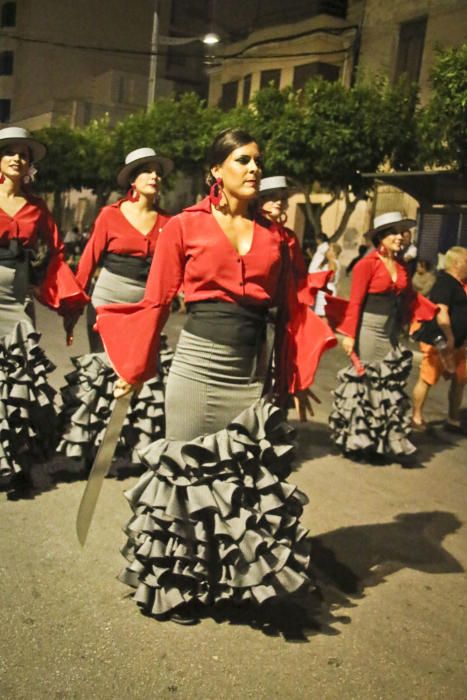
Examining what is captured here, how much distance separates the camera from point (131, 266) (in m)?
5.71

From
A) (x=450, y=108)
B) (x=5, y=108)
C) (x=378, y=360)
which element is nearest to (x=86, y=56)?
(x=5, y=108)

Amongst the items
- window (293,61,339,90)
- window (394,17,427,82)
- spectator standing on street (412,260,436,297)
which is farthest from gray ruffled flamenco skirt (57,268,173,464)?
window (293,61,339,90)

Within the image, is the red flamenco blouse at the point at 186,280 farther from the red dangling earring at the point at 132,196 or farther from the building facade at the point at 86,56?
the building facade at the point at 86,56

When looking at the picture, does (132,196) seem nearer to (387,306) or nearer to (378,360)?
(387,306)

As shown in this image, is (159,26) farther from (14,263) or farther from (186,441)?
(186,441)

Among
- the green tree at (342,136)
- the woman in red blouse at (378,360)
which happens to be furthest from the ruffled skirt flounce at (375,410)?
the green tree at (342,136)

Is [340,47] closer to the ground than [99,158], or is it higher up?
higher up

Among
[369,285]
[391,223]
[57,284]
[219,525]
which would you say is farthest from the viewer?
[369,285]

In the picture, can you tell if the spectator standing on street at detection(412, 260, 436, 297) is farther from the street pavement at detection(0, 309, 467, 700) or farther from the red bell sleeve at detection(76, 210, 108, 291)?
the red bell sleeve at detection(76, 210, 108, 291)

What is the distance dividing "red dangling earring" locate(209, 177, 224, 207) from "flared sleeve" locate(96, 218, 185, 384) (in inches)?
8.4

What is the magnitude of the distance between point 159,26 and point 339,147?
719 centimetres

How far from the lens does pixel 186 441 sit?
3.73 m

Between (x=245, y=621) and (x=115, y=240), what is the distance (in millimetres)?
3037

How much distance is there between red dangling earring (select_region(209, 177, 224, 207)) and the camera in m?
3.73
